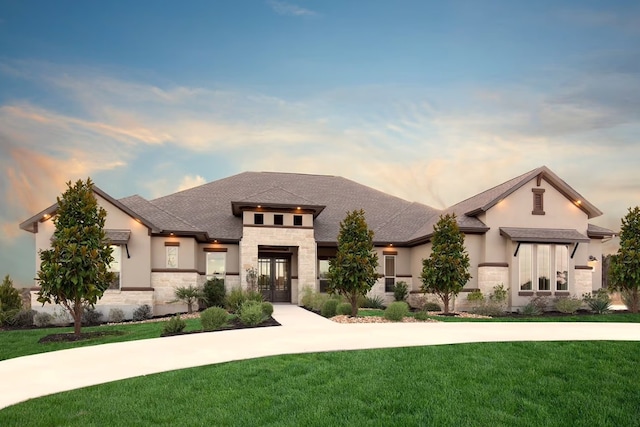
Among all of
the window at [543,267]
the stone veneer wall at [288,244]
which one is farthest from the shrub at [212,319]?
the window at [543,267]

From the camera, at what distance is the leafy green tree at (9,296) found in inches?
901

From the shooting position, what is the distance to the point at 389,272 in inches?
1182

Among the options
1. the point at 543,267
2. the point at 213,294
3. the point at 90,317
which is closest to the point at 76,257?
the point at 90,317

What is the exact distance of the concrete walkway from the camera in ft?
31.5

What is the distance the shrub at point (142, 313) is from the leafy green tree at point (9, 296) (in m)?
4.92

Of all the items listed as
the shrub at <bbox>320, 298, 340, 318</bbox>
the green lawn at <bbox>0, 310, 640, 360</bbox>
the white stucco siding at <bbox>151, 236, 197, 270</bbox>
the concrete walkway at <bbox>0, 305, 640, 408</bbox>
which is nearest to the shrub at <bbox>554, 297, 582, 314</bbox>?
the green lawn at <bbox>0, 310, 640, 360</bbox>

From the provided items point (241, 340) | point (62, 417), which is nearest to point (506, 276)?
point (241, 340)

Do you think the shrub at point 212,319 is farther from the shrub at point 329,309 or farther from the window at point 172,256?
the window at point 172,256

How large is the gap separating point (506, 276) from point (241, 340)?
1633 cm

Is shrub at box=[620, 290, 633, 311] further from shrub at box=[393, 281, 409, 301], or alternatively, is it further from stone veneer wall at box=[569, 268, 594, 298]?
shrub at box=[393, 281, 409, 301]

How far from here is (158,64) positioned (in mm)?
21953

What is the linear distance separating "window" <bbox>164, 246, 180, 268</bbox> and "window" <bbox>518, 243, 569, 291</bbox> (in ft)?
53.4

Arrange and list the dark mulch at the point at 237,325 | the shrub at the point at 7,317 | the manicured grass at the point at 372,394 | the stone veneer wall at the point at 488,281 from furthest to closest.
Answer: the stone veneer wall at the point at 488,281 < the shrub at the point at 7,317 < the dark mulch at the point at 237,325 < the manicured grass at the point at 372,394

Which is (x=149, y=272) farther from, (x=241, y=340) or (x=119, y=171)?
(x=241, y=340)
